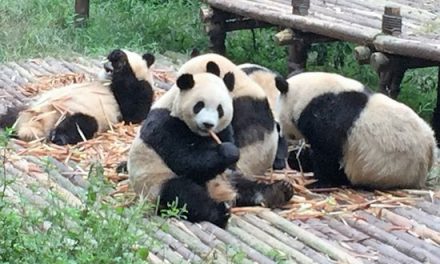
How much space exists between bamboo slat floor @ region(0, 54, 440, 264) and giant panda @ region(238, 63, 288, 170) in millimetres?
368

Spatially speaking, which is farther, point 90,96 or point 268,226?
point 90,96

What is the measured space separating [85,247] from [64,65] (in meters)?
4.99

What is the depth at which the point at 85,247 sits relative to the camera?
13.1 feet

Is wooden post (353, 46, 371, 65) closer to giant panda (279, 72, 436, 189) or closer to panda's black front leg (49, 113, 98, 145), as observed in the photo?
giant panda (279, 72, 436, 189)

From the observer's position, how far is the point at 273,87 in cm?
637

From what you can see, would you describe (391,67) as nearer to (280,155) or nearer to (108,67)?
(280,155)

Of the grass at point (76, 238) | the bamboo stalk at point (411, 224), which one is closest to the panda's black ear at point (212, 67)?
the bamboo stalk at point (411, 224)

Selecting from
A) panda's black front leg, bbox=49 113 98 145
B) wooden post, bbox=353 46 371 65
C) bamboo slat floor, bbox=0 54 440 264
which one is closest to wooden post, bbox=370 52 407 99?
wooden post, bbox=353 46 371 65

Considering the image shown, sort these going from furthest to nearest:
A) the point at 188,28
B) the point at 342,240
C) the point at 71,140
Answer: the point at 188,28
the point at 71,140
the point at 342,240

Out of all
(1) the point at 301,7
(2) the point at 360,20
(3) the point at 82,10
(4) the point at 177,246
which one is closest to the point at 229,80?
(4) the point at 177,246

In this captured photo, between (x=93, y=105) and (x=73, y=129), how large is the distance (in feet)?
1.02

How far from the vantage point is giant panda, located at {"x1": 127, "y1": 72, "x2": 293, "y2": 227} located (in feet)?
16.5

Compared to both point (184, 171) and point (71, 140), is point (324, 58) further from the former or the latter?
point (184, 171)

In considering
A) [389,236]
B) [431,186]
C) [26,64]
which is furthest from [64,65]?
[389,236]
